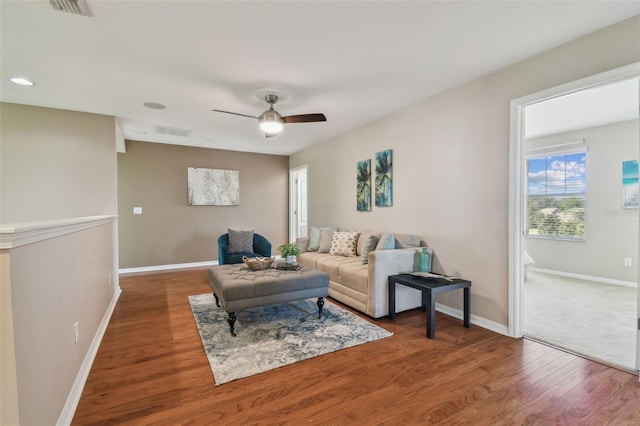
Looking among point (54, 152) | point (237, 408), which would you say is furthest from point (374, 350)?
point (54, 152)

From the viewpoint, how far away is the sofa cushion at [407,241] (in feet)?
12.0

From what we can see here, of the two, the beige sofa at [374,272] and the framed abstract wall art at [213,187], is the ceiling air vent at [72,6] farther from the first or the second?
the framed abstract wall art at [213,187]

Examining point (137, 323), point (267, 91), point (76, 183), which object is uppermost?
point (267, 91)

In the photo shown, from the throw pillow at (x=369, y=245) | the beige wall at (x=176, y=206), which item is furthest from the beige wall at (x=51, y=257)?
the throw pillow at (x=369, y=245)

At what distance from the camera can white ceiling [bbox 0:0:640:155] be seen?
2.02 meters

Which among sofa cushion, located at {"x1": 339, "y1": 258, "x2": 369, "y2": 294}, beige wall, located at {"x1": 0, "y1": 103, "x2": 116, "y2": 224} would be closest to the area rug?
sofa cushion, located at {"x1": 339, "y1": 258, "x2": 369, "y2": 294}

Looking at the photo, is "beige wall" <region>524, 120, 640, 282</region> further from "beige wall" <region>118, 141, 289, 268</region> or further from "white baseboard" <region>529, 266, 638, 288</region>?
"beige wall" <region>118, 141, 289, 268</region>

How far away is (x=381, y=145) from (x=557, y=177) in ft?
12.1

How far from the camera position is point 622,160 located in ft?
15.0

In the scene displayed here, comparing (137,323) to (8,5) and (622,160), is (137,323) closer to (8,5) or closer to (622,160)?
(8,5)

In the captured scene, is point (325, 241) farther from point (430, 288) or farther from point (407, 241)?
point (430, 288)

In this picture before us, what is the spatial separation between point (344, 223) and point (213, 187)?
3.20m

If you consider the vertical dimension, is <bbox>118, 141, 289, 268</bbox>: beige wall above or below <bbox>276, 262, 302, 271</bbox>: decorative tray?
above

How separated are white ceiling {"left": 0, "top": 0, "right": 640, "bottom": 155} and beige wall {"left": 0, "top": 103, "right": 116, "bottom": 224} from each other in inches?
10.5
